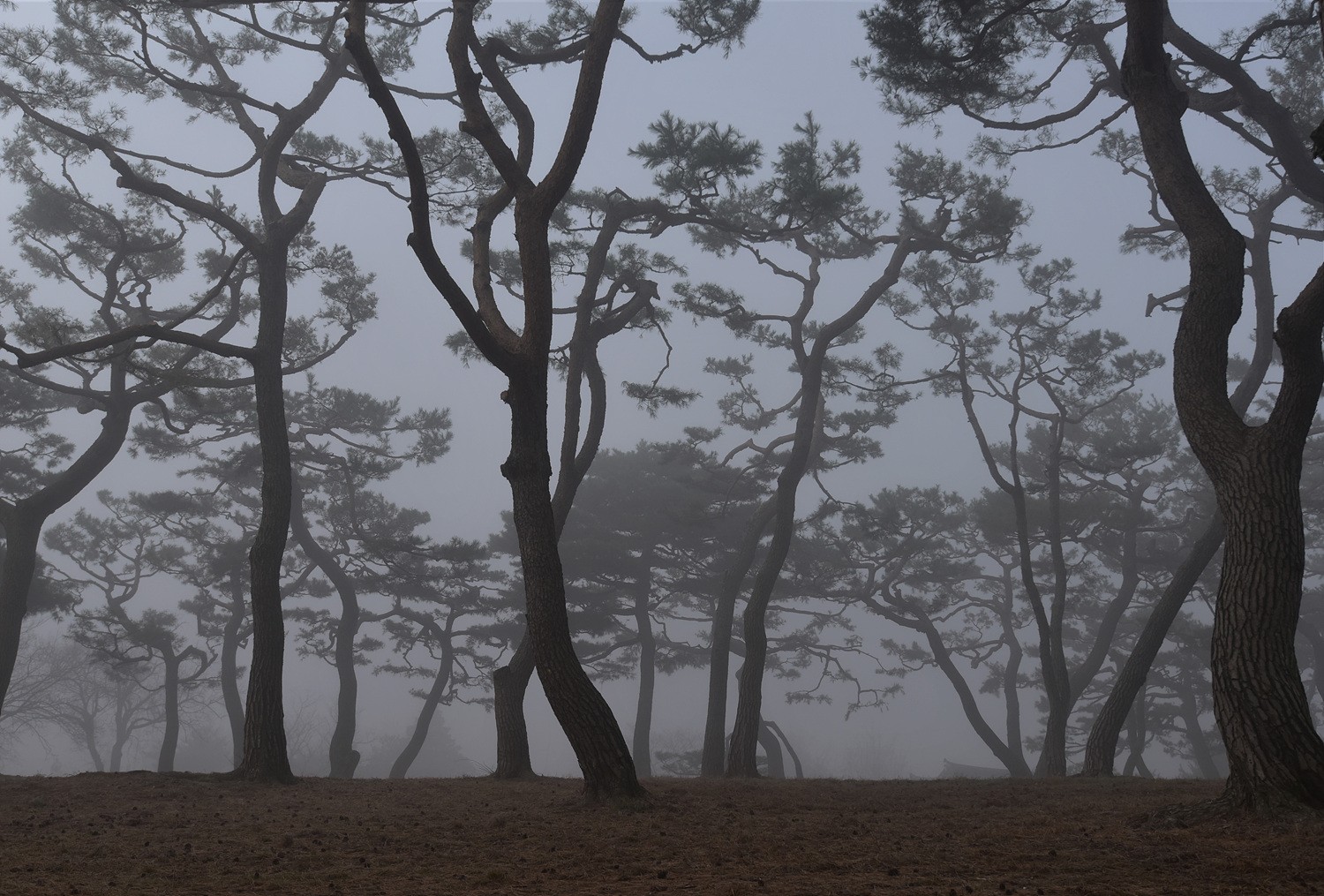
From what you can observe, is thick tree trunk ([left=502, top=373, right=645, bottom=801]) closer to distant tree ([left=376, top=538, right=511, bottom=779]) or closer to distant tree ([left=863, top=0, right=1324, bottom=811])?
distant tree ([left=863, top=0, right=1324, bottom=811])

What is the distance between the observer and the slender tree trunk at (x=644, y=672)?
20859mm

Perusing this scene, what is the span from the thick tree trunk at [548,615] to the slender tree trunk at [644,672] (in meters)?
14.1

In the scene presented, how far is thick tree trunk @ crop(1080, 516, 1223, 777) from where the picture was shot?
1092cm

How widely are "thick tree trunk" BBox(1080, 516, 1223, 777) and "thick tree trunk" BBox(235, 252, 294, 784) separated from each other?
918 centimetres

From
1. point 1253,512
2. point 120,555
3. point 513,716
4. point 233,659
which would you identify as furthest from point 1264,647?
point 120,555

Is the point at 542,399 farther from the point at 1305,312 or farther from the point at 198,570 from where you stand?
the point at 198,570

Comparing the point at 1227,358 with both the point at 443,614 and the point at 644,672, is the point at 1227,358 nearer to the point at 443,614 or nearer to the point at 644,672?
the point at 644,672

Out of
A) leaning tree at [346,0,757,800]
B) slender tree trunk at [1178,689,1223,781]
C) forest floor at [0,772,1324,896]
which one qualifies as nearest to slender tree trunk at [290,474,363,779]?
forest floor at [0,772,1324,896]

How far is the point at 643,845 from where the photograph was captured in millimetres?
4832

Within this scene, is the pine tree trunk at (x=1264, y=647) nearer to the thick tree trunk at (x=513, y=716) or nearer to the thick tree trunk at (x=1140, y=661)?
the thick tree trunk at (x=1140, y=661)

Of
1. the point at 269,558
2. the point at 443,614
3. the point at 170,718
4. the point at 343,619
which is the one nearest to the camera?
the point at 269,558

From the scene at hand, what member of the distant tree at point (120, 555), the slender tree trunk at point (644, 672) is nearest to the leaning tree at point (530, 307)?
the slender tree trunk at point (644, 672)

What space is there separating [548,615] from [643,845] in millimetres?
2185

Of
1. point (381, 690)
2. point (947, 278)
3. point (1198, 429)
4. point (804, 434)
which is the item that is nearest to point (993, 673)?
point (947, 278)
